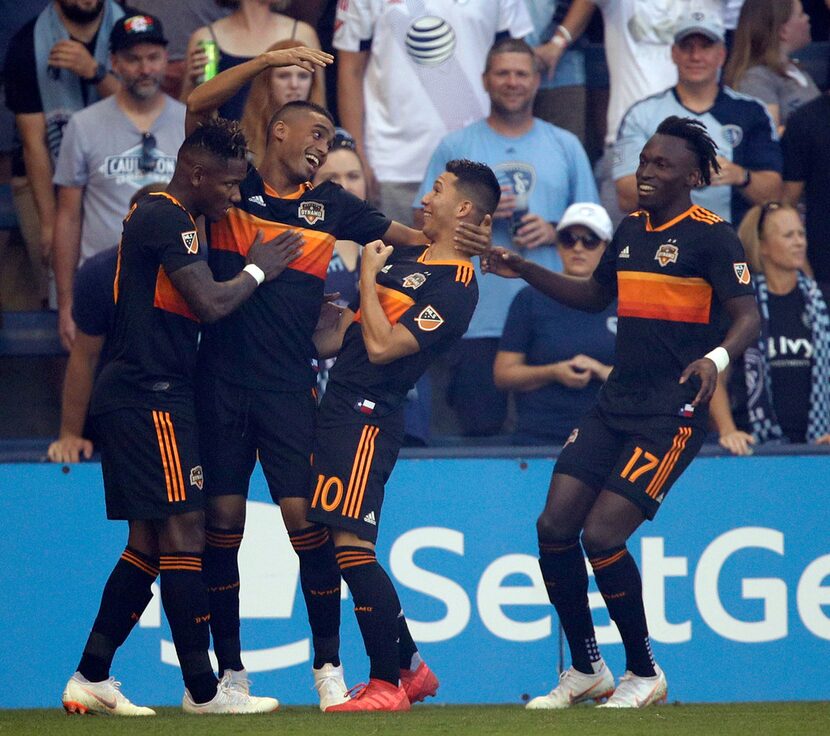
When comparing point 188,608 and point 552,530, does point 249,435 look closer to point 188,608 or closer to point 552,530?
point 188,608

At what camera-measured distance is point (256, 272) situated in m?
5.54

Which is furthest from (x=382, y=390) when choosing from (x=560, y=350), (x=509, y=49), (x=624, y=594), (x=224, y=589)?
(x=509, y=49)

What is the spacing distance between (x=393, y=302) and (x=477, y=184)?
58 centimetres

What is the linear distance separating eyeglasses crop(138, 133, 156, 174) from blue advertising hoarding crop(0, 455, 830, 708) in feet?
5.75

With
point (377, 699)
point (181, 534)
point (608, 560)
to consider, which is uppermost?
point (181, 534)

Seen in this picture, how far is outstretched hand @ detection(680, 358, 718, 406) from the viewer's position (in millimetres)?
5391

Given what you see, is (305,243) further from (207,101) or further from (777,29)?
(777,29)

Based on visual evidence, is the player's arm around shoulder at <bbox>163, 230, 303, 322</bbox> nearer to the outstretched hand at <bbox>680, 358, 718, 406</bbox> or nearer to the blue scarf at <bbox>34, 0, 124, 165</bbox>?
the outstretched hand at <bbox>680, 358, 718, 406</bbox>

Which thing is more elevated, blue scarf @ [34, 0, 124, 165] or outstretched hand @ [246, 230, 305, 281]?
blue scarf @ [34, 0, 124, 165]

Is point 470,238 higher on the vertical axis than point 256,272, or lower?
higher

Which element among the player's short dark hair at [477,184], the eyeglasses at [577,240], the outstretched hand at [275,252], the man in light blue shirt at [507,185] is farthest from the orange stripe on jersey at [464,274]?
the man in light blue shirt at [507,185]

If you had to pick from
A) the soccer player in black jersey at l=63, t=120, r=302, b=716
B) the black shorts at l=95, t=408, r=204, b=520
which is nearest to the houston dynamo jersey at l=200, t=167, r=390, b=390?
the soccer player in black jersey at l=63, t=120, r=302, b=716

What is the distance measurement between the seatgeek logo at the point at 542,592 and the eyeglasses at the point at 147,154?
2173 millimetres

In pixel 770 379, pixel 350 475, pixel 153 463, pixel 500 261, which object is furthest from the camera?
pixel 770 379
